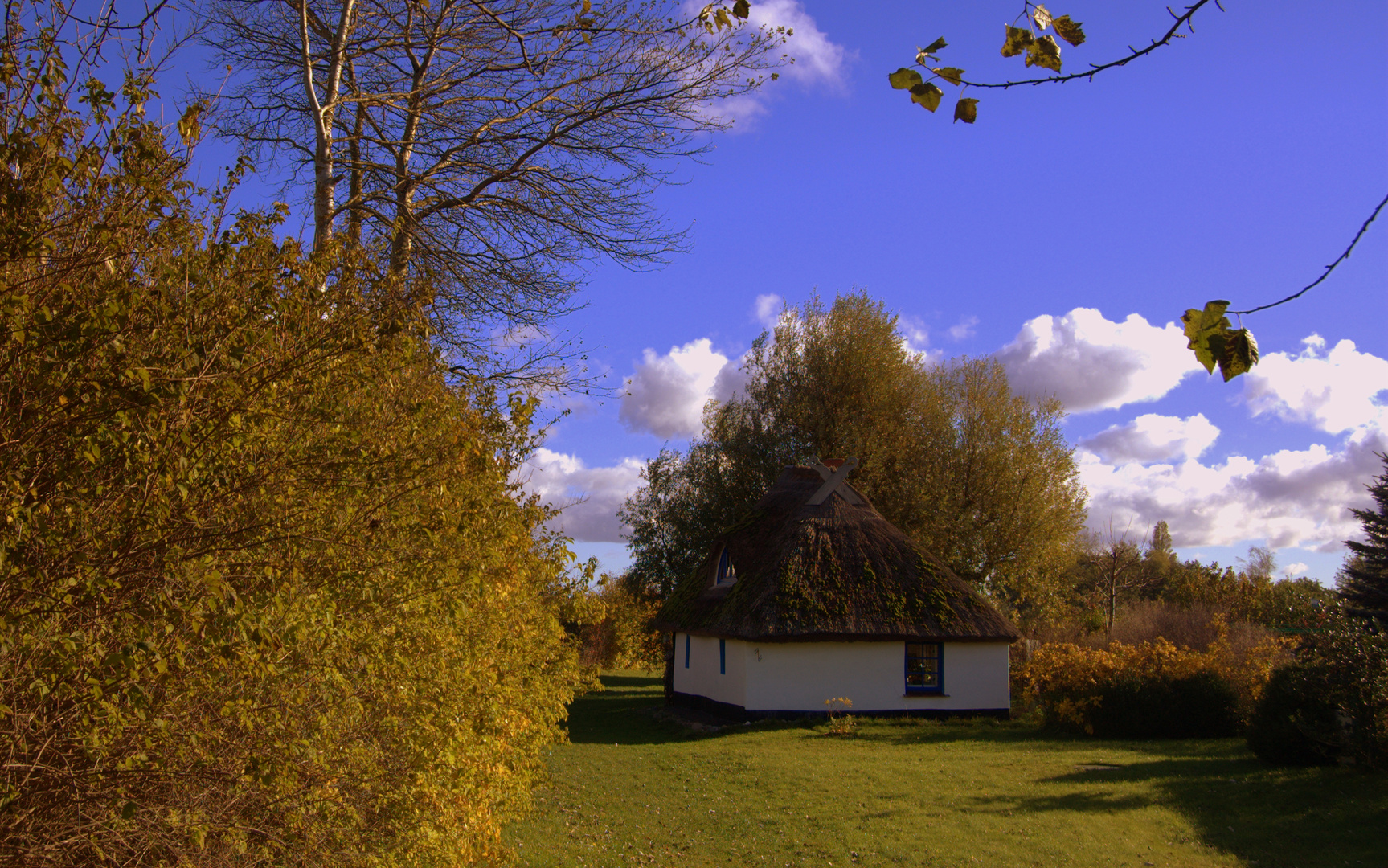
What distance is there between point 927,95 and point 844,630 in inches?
702

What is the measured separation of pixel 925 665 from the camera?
2081 cm

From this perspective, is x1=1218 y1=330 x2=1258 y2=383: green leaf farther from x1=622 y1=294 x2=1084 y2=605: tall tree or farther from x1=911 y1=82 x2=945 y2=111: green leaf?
x1=622 y1=294 x2=1084 y2=605: tall tree

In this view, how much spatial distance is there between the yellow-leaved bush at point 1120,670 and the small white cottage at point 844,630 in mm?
1777

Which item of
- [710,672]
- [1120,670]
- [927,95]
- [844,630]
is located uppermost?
[927,95]

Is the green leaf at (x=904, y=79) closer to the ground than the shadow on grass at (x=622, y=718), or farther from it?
farther from it

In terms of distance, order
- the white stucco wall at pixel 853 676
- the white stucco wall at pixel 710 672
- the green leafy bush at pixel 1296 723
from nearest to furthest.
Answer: the green leafy bush at pixel 1296 723 < the white stucco wall at pixel 853 676 < the white stucco wall at pixel 710 672

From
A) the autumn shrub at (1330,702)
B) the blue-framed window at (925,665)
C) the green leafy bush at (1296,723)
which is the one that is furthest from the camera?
the blue-framed window at (925,665)

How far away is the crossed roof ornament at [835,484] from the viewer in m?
23.4

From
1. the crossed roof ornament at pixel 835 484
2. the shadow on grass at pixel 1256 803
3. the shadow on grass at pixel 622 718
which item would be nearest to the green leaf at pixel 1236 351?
the shadow on grass at pixel 1256 803

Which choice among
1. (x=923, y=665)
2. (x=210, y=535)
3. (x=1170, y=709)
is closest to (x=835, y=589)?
(x=923, y=665)

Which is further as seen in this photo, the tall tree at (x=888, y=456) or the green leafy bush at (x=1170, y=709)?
the tall tree at (x=888, y=456)

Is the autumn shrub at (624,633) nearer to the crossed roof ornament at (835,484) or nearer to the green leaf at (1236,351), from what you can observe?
the crossed roof ornament at (835,484)

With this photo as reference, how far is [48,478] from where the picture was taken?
3.29m

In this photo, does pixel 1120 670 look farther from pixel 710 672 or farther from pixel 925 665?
pixel 710 672
